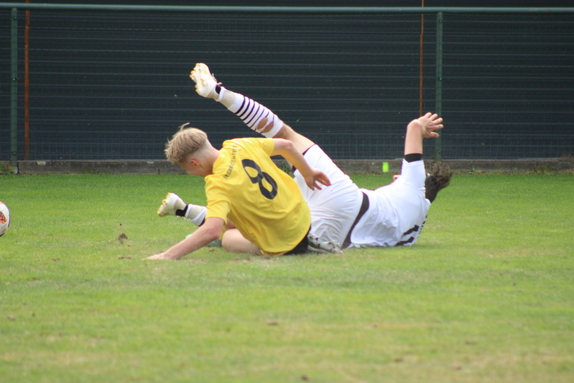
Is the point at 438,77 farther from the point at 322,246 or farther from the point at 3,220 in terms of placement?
the point at 3,220

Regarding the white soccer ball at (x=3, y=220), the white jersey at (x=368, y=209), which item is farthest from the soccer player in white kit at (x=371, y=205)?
the white soccer ball at (x=3, y=220)

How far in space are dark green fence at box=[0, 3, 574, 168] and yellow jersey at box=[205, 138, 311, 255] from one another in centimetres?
595

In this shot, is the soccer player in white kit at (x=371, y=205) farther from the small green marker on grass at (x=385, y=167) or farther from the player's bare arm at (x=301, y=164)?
the small green marker on grass at (x=385, y=167)

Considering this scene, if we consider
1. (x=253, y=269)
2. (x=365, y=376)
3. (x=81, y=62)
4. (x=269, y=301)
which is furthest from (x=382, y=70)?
(x=365, y=376)

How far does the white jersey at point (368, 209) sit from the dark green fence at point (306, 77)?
5.48 m

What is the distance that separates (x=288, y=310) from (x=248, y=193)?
1351mm

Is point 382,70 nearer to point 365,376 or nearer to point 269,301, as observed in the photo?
point 269,301

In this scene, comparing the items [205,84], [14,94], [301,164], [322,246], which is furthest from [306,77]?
[322,246]

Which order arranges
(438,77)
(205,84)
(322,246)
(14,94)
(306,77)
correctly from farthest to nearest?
(306,77) < (438,77) < (14,94) < (205,84) < (322,246)

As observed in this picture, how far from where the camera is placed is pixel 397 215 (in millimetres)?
4891

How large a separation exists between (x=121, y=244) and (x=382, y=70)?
6.43m

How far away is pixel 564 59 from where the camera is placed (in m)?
10.4

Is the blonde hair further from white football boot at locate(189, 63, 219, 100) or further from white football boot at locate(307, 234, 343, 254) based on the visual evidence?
white football boot at locate(189, 63, 219, 100)

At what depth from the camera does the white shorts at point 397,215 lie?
4.88 m
